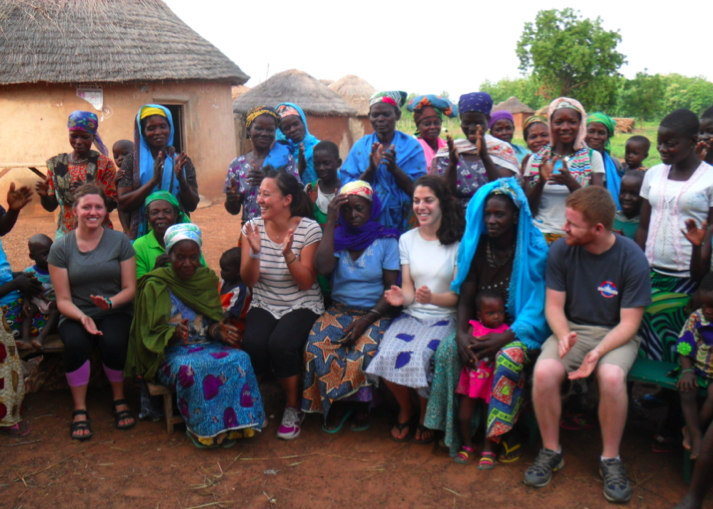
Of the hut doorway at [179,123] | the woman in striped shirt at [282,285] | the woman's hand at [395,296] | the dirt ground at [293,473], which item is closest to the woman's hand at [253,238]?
the woman in striped shirt at [282,285]

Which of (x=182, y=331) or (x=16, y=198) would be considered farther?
(x=16, y=198)

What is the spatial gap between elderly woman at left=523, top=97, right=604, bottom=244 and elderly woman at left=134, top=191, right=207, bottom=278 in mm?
2460

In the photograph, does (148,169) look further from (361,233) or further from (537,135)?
(537,135)

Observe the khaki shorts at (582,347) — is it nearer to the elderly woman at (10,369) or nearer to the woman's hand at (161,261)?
the woman's hand at (161,261)

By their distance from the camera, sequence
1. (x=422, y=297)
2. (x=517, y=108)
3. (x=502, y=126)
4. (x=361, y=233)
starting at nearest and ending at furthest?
1. (x=422, y=297)
2. (x=361, y=233)
3. (x=502, y=126)
4. (x=517, y=108)

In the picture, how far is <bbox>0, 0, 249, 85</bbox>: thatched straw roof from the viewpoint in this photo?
37.6ft

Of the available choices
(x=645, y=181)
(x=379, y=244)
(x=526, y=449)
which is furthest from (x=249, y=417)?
(x=645, y=181)

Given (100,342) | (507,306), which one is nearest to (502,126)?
(507,306)

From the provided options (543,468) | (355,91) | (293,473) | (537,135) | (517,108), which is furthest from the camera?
(517,108)

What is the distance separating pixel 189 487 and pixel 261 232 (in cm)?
181

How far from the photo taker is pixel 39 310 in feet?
14.2

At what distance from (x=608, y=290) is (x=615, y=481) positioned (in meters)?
1.04

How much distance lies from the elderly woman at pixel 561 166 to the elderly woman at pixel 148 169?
2.75 metres

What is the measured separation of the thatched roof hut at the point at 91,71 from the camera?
1155 centimetres
